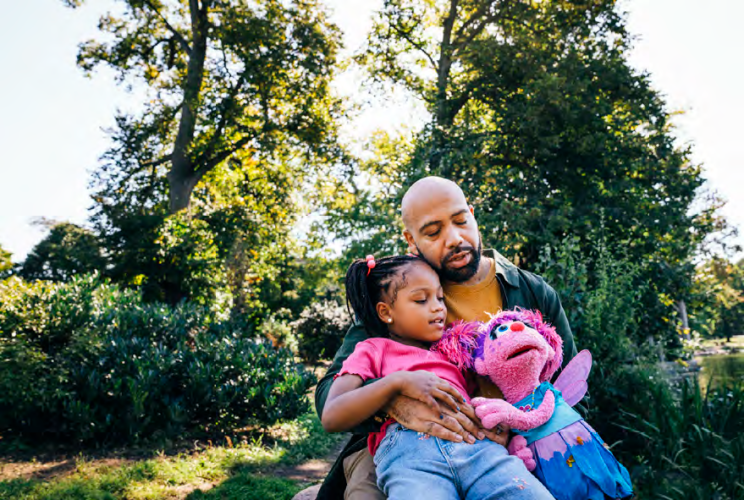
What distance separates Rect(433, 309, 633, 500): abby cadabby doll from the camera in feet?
5.97

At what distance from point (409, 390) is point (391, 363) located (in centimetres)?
26

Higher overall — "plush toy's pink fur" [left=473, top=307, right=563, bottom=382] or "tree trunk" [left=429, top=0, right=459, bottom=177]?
"tree trunk" [left=429, top=0, right=459, bottom=177]

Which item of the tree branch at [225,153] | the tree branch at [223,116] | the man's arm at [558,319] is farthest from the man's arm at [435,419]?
the tree branch at [225,153]

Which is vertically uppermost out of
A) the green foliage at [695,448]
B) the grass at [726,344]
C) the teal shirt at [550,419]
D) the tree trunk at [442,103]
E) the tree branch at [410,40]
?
the tree branch at [410,40]

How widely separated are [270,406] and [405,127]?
40.6 feet

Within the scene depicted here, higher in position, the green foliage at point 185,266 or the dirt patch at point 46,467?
the green foliage at point 185,266

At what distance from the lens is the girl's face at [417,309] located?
2.21 metres

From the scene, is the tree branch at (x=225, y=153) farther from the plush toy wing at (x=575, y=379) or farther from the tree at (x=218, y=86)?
the plush toy wing at (x=575, y=379)

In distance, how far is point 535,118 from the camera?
918 centimetres

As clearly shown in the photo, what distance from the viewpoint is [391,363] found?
2.16m

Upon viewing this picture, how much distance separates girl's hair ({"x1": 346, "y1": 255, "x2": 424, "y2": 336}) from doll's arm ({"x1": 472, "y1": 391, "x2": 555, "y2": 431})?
0.65 meters

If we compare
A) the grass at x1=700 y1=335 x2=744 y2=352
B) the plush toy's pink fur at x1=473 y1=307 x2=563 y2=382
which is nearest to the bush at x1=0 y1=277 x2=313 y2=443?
the plush toy's pink fur at x1=473 y1=307 x2=563 y2=382

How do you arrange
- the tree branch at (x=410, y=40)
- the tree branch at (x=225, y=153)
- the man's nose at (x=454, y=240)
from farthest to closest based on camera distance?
1. the tree branch at (x=225, y=153)
2. the tree branch at (x=410, y=40)
3. the man's nose at (x=454, y=240)

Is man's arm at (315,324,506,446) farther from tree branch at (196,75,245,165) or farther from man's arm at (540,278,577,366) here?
A: tree branch at (196,75,245,165)
